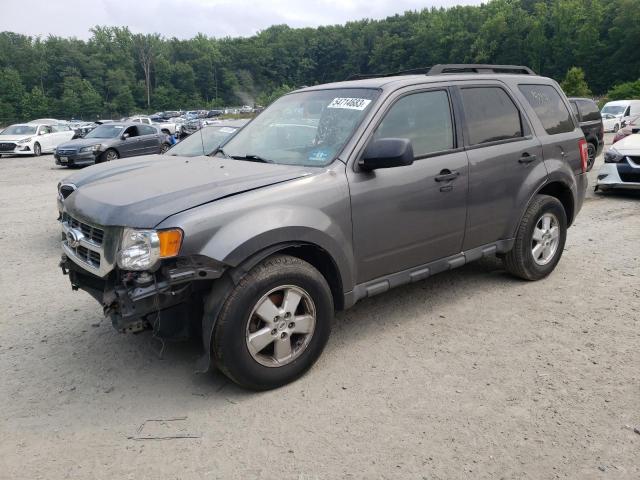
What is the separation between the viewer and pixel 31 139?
24.6m

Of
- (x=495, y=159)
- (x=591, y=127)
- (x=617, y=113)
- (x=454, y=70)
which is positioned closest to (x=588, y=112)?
(x=591, y=127)

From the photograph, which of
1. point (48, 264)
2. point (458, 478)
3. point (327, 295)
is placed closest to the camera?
point (458, 478)

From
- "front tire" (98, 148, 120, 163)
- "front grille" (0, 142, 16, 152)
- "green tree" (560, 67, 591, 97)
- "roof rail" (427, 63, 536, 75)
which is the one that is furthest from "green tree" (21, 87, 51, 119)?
"roof rail" (427, 63, 536, 75)

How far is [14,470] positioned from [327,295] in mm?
1930

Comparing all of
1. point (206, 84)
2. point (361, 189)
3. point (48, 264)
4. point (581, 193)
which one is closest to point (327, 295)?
point (361, 189)

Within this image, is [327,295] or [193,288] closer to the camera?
[193,288]

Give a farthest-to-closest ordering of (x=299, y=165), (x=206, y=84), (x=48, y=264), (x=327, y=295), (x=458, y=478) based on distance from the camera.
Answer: (x=206, y=84) < (x=48, y=264) < (x=299, y=165) < (x=327, y=295) < (x=458, y=478)

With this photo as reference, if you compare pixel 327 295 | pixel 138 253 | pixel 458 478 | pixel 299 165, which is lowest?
pixel 458 478

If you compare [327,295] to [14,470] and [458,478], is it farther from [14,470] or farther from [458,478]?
[14,470]

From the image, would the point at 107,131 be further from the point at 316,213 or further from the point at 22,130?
the point at 316,213

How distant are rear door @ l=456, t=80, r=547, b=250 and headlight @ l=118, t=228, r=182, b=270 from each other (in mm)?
2447

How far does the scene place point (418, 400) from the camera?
3.19m

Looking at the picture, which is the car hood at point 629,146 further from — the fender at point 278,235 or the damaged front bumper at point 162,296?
the damaged front bumper at point 162,296

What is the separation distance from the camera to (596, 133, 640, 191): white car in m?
9.10
